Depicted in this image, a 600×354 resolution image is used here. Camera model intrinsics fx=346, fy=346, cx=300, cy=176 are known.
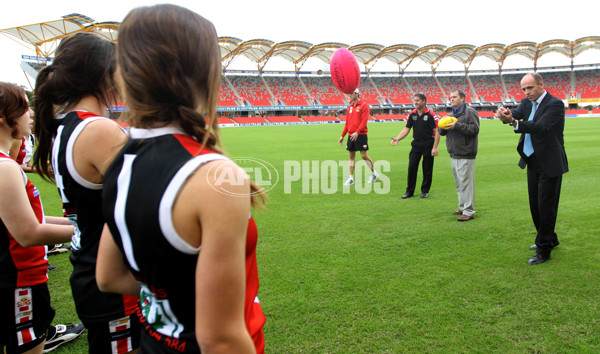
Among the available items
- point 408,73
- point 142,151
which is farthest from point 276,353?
point 408,73

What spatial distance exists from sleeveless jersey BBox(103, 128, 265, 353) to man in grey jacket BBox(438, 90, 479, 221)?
537 centimetres

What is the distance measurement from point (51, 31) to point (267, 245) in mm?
45187

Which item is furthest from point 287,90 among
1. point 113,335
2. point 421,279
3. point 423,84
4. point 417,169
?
point 113,335

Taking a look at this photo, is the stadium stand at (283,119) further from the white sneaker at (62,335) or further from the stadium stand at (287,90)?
the white sneaker at (62,335)

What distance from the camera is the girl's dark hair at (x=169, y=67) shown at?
2.86 ft

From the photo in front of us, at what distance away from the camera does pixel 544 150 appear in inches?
161

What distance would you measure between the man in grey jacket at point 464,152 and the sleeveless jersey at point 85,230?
17.1 ft

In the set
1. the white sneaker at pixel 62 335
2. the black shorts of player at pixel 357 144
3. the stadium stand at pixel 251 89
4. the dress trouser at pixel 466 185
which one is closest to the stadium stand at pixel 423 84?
the stadium stand at pixel 251 89

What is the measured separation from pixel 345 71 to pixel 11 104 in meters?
8.59

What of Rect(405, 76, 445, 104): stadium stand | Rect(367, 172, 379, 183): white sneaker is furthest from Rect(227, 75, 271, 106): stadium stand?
Rect(367, 172, 379, 183): white sneaker

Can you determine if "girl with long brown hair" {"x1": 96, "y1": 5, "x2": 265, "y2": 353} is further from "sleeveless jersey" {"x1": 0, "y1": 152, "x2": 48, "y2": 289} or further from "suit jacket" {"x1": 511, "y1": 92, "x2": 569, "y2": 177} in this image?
"suit jacket" {"x1": 511, "y1": 92, "x2": 569, "y2": 177}

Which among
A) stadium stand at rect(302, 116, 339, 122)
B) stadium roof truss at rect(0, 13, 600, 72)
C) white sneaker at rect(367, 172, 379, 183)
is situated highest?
stadium roof truss at rect(0, 13, 600, 72)

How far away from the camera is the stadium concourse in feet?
170

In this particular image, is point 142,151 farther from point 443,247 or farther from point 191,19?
point 443,247
